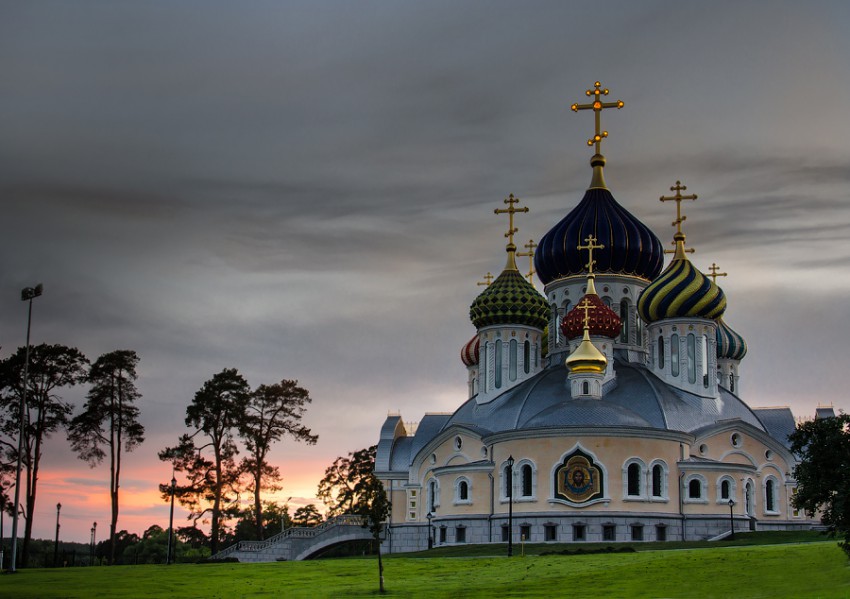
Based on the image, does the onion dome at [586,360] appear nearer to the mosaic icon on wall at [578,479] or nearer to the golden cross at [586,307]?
the golden cross at [586,307]

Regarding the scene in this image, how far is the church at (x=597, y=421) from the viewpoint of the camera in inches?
2026

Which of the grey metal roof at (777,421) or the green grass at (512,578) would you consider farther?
the grey metal roof at (777,421)

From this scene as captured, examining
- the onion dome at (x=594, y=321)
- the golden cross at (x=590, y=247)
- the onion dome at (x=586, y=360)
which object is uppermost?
the golden cross at (x=590, y=247)

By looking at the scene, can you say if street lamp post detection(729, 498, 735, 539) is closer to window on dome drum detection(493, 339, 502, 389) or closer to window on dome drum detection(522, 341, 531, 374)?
window on dome drum detection(522, 341, 531, 374)

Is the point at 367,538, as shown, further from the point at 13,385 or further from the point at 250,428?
the point at 13,385

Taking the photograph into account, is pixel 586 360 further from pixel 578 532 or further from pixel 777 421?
pixel 777 421

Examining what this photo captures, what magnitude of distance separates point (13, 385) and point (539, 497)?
24.2 meters

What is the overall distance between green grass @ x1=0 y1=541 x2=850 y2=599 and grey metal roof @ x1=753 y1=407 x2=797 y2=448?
2733 cm

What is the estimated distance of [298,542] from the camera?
60.1 metres

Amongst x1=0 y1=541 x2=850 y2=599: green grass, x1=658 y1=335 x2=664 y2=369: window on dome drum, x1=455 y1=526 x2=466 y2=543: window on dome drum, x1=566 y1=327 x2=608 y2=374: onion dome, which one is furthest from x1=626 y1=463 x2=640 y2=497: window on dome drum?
x1=0 y1=541 x2=850 y2=599: green grass

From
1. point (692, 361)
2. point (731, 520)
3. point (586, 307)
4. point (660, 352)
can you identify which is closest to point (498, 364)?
point (586, 307)

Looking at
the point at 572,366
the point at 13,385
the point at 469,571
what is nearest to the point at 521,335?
the point at 572,366

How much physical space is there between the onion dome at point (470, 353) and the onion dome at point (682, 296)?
629 inches

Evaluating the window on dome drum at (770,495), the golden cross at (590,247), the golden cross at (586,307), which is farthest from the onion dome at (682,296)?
the window on dome drum at (770,495)
